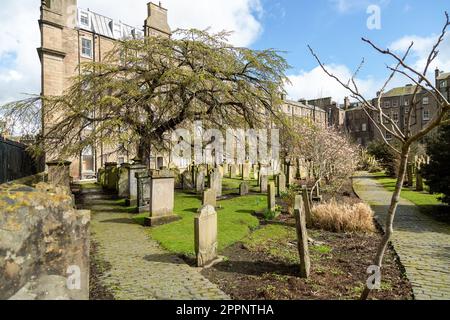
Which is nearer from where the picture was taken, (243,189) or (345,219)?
(345,219)

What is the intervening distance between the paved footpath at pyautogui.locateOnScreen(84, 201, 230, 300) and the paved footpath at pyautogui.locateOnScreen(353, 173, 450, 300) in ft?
11.8

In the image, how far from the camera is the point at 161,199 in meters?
10.4

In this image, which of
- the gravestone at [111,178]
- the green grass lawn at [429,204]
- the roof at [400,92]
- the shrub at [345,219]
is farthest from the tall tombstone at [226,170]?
the roof at [400,92]

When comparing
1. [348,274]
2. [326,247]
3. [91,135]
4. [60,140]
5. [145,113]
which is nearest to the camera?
[348,274]

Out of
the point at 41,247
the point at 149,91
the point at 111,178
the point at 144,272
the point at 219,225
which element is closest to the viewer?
the point at 41,247

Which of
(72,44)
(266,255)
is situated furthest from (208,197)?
(72,44)

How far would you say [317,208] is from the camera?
422 inches

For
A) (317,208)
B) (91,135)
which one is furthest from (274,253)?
(91,135)

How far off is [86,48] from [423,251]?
3204cm

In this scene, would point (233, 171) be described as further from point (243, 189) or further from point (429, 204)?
point (429, 204)

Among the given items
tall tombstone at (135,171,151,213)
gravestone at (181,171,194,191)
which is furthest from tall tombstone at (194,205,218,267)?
gravestone at (181,171,194,191)

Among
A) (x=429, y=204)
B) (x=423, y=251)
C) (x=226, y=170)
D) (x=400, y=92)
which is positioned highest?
(x=400, y=92)
